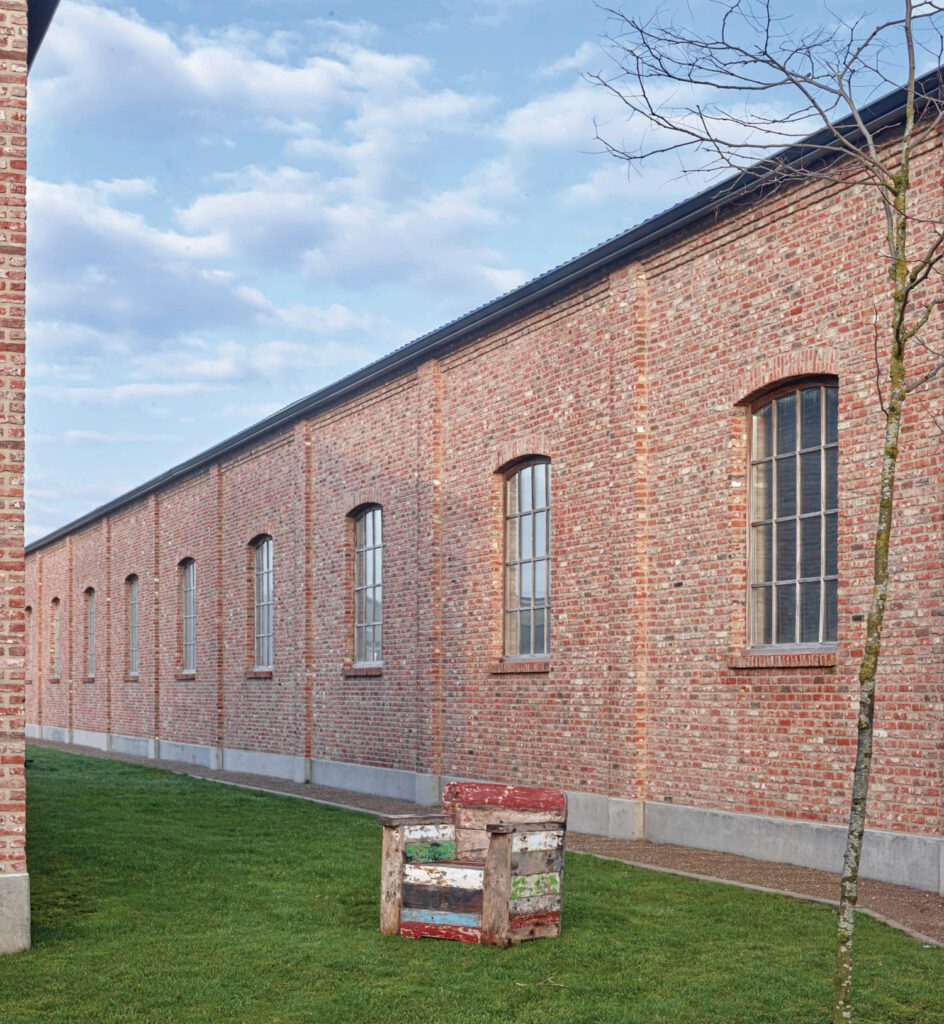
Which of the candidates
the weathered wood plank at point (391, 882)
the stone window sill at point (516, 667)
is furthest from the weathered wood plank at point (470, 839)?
the stone window sill at point (516, 667)

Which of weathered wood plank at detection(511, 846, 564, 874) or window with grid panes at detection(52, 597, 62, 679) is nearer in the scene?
weathered wood plank at detection(511, 846, 564, 874)

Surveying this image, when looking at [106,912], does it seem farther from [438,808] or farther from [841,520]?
[438,808]

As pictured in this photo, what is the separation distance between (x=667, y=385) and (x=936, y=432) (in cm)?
348

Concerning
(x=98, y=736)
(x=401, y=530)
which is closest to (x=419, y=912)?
(x=401, y=530)

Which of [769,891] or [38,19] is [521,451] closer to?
[769,891]

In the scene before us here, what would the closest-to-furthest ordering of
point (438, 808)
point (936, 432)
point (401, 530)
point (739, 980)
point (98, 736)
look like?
1. point (739, 980)
2. point (936, 432)
3. point (438, 808)
4. point (401, 530)
5. point (98, 736)

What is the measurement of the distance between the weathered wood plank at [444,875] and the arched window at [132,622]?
80.3 feet

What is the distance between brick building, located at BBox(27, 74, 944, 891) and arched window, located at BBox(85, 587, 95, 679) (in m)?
14.7

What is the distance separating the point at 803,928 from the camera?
8.32 metres

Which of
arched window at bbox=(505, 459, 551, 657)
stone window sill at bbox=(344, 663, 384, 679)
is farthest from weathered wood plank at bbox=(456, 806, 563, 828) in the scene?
stone window sill at bbox=(344, 663, 384, 679)

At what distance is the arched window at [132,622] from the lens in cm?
3142

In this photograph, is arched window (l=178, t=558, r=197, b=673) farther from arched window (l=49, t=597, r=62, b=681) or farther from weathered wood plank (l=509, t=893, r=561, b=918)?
weathered wood plank (l=509, t=893, r=561, b=918)

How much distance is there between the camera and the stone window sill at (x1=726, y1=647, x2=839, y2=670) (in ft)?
35.4

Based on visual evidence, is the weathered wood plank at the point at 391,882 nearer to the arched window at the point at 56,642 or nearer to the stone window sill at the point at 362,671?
the stone window sill at the point at 362,671
